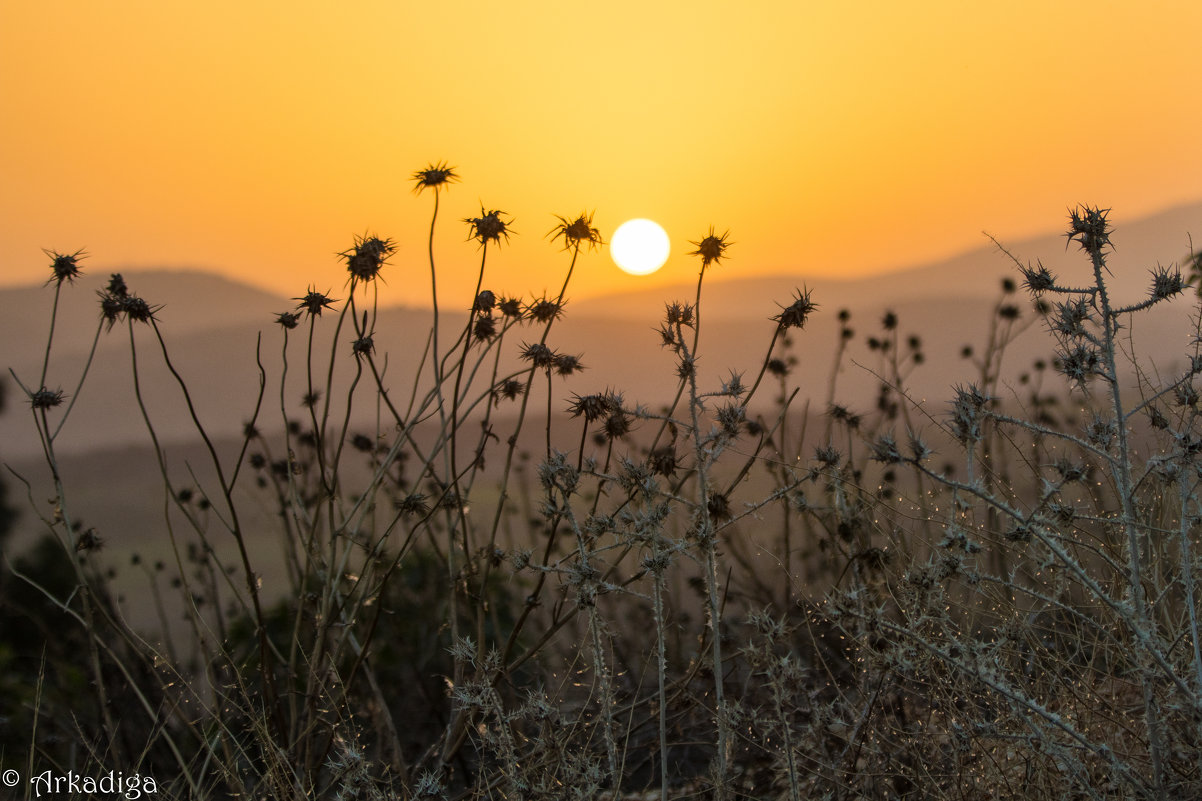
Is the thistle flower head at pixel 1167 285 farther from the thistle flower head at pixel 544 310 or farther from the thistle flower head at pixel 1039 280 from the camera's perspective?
the thistle flower head at pixel 544 310

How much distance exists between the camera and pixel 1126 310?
252 centimetres

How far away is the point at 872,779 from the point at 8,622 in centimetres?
577

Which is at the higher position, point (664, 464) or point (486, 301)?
point (486, 301)

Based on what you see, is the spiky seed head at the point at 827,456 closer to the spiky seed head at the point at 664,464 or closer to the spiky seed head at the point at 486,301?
the spiky seed head at the point at 664,464

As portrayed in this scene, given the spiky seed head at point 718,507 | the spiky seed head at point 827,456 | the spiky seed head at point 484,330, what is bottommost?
the spiky seed head at point 718,507

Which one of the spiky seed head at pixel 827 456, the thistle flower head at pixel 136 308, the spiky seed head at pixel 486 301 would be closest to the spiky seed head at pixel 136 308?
the thistle flower head at pixel 136 308

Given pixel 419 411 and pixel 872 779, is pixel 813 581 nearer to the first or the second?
pixel 872 779

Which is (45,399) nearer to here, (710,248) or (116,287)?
(116,287)

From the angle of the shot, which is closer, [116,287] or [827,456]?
[827,456]

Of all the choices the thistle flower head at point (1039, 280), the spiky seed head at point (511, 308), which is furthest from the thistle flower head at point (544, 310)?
the thistle flower head at point (1039, 280)

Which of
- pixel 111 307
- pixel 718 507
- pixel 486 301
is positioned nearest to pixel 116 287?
pixel 111 307

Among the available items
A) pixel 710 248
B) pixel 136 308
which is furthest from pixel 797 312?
pixel 136 308

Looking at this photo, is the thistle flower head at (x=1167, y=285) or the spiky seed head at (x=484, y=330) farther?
the spiky seed head at (x=484, y=330)

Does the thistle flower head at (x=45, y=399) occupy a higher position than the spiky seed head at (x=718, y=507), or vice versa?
the thistle flower head at (x=45, y=399)
